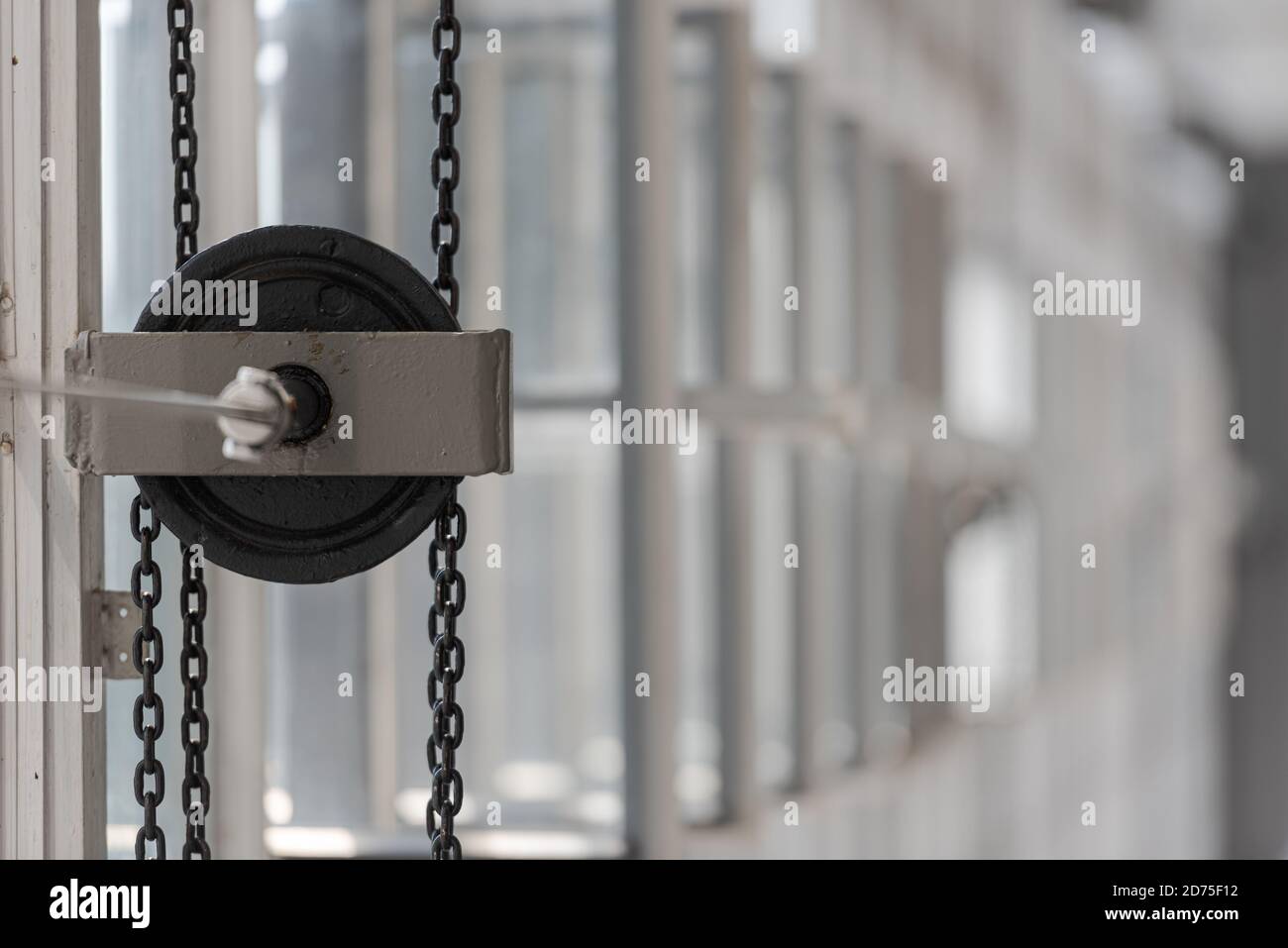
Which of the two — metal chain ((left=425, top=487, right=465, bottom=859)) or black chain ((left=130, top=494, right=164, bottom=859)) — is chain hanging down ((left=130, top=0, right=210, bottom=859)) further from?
metal chain ((left=425, top=487, right=465, bottom=859))

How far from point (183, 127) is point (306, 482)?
0.26 meters

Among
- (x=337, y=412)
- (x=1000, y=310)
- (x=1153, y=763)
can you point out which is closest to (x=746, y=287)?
(x=337, y=412)

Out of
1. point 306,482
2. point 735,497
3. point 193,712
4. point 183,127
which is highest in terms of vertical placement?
point 183,127

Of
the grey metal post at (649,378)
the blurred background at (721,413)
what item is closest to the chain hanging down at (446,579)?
the blurred background at (721,413)

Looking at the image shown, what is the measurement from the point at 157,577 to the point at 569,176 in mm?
1289

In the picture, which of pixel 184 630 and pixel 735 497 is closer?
pixel 184 630

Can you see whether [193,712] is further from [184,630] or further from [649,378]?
[649,378]

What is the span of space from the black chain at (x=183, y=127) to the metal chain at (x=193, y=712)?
0.20 metres

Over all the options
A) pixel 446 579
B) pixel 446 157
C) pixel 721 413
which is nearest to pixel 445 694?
pixel 446 579

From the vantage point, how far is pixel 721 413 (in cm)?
181

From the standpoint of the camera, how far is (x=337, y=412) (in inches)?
25.0

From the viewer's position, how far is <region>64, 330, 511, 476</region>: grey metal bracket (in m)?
0.63

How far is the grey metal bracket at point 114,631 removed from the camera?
75 centimetres
